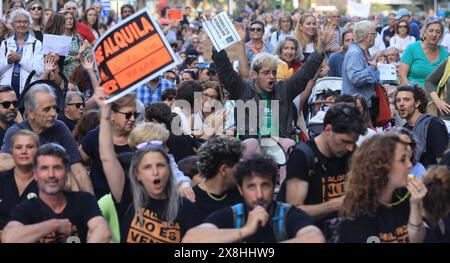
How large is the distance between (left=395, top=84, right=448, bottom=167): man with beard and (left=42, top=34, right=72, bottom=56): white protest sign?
14.8 ft

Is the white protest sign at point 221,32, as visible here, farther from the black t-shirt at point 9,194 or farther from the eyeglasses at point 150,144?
the black t-shirt at point 9,194

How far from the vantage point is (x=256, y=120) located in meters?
→ 10.6

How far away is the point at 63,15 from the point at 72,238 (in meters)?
7.41

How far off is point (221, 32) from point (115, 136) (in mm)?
2172

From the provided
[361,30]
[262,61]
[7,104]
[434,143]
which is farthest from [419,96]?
[7,104]

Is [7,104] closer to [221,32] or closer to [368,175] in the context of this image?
[221,32]

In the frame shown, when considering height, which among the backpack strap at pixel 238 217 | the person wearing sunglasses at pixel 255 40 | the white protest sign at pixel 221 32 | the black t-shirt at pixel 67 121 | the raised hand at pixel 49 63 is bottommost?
the backpack strap at pixel 238 217

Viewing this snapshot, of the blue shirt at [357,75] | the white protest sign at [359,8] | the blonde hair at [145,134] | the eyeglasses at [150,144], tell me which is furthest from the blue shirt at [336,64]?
the white protest sign at [359,8]

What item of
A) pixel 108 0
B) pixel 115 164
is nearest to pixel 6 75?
pixel 115 164

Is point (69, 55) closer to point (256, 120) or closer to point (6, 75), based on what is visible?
point (6, 75)

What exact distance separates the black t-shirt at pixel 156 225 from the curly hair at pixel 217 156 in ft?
1.48

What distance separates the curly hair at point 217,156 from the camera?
325 inches

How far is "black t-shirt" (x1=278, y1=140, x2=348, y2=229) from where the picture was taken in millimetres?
8055

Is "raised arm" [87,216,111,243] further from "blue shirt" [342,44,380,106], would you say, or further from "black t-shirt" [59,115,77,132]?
"blue shirt" [342,44,380,106]
